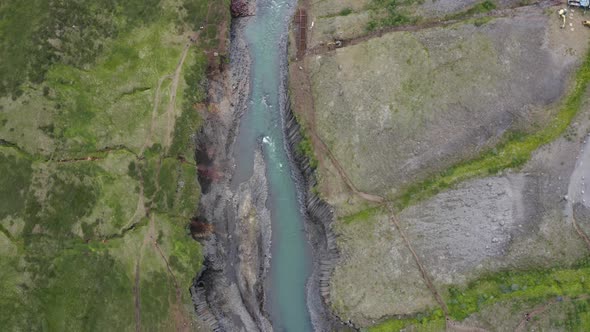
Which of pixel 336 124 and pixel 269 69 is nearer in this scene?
pixel 336 124

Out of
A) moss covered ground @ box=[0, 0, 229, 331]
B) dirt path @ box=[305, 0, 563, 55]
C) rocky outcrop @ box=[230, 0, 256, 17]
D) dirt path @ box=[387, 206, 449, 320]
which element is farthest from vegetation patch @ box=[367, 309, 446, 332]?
rocky outcrop @ box=[230, 0, 256, 17]

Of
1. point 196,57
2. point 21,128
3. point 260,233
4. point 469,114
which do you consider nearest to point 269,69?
point 196,57

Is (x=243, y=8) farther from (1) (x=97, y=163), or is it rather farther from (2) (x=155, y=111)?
(1) (x=97, y=163)

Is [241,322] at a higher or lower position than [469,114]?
lower

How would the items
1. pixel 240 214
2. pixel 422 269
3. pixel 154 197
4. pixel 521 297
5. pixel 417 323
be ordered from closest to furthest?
pixel 521 297
pixel 417 323
pixel 422 269
pixel 154 197
pixel 240 214

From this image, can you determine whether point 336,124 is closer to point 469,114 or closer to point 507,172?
point 469,114

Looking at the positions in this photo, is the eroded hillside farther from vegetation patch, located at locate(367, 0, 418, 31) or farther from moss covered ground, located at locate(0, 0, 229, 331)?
moss covered ground, located at locate(0, 0, 229, 331)

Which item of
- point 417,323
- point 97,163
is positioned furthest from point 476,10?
point 97,163
